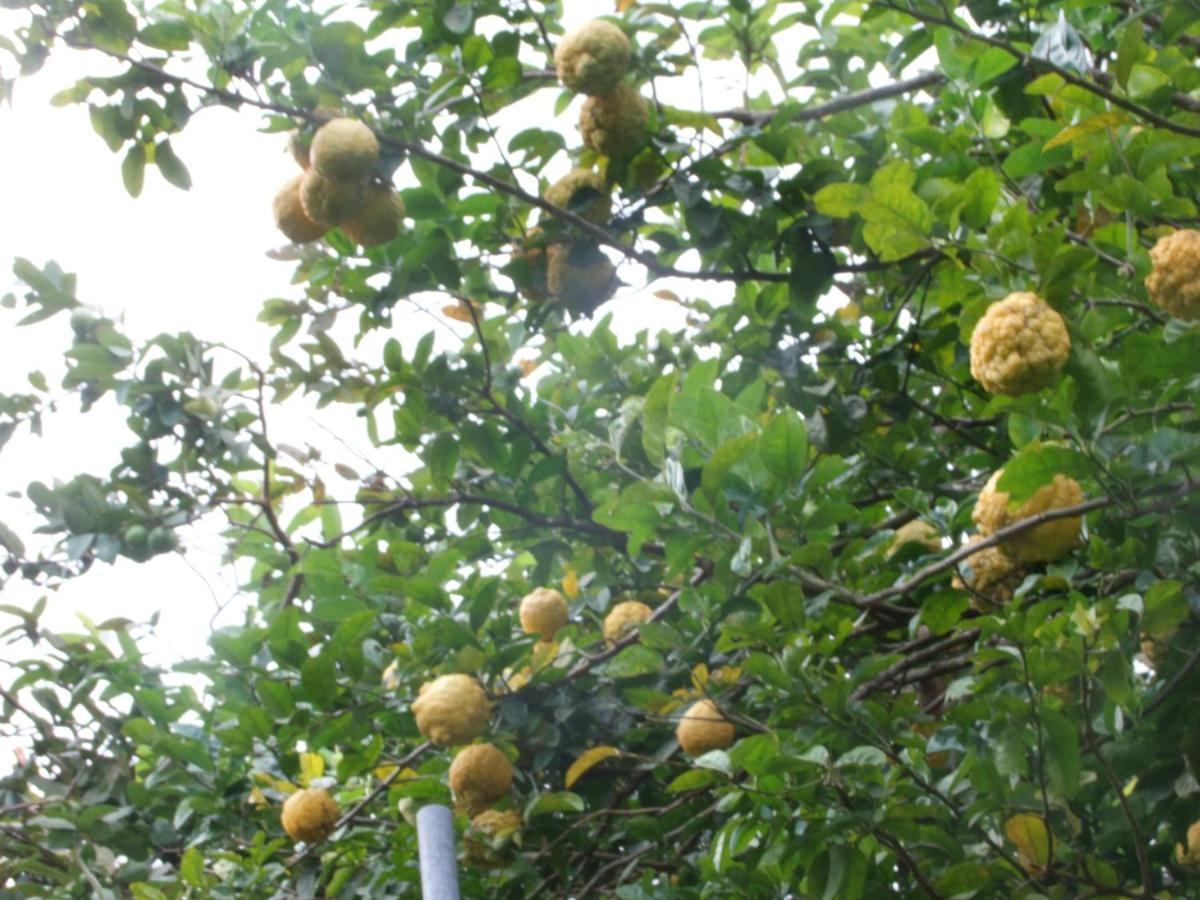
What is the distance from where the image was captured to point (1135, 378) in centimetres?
192

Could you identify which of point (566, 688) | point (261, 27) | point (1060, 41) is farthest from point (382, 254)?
point (1060, 41)

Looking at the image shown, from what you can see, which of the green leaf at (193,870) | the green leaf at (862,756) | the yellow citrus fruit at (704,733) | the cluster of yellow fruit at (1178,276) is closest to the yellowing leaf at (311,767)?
the green leaf at (193,870)

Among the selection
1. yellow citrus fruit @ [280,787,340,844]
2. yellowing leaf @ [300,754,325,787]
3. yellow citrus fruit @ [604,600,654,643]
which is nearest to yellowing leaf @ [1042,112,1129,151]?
yellow citrus fruit @ [604,600,654,643]

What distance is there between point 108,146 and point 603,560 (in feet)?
4.11

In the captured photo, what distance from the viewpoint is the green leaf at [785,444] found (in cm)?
190

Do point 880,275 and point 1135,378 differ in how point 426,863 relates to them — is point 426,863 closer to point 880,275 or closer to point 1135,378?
point 1135,378

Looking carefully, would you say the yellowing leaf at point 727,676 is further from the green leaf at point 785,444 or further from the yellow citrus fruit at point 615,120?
the yellow citrus fruit at point 615,120

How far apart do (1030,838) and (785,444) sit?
707 mm

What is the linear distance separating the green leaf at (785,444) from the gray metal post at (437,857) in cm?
74

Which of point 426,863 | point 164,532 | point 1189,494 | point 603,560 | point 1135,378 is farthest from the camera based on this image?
point 603,560

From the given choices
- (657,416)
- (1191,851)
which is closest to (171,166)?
(657,416)

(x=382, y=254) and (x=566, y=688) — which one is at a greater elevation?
(x=382, y=254)

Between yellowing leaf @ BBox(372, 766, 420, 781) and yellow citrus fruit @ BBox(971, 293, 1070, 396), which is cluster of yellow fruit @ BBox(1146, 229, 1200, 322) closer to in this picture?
yellow citrus fruit @ BBox(971, 293, 1070, 396)

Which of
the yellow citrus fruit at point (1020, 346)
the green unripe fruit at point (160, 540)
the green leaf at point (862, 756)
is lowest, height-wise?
the green leaf at point (862, 756)
